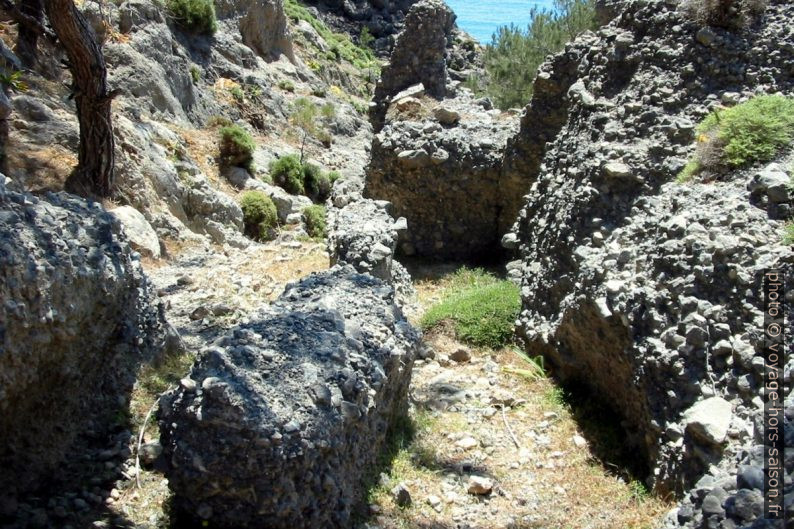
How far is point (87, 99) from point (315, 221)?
6703 mm

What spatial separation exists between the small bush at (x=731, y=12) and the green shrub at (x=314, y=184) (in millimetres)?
12613

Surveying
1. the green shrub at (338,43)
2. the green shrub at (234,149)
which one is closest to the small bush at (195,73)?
the green shrub at (234,149)

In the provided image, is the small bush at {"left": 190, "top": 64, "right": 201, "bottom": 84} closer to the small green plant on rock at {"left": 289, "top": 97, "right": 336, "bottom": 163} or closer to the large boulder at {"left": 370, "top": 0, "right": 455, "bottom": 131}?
the small green plant on rock at {"left": 289, "top": 97, "right": 336, "bottom": 163}

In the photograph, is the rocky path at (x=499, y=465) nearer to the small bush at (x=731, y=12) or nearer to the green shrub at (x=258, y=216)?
the small bush at (x=731, y=12)

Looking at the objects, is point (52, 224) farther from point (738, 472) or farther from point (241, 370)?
point (738, 472)

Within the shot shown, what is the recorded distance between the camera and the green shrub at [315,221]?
15.9m

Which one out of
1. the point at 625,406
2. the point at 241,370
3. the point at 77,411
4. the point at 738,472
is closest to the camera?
the point at 738,472

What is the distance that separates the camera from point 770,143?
7.06 m

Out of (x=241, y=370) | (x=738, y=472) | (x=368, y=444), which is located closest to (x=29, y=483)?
(x=241, y=370)

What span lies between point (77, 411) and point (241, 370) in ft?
5.22

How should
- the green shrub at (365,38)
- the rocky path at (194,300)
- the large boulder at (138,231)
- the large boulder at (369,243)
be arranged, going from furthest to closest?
the green shrub at (365,38)
the large boulder at (138,231)
the large boulder at (369,243)
the rocky path at (194,300)

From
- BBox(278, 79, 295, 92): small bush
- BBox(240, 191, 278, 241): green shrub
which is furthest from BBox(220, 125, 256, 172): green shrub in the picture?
BBox(278, 79, 295, 92): small bush

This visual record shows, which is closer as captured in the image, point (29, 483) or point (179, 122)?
point (29, 483)

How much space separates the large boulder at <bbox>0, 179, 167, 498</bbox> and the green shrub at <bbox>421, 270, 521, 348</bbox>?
4.28 m
